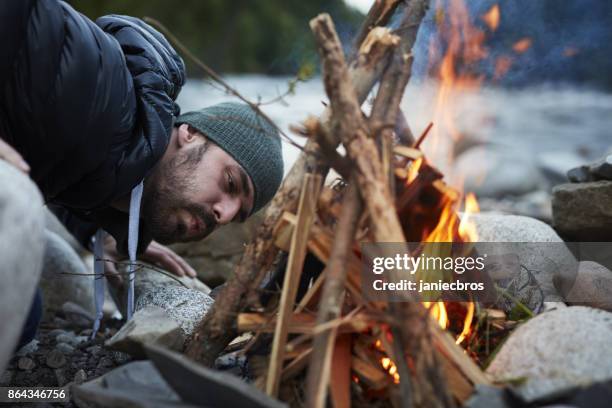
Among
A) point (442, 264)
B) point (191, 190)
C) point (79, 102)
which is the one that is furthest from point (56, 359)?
point (442, 264)

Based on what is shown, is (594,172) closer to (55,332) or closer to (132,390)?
(132,390)

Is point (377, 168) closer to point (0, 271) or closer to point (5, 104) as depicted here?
point (0, 271)

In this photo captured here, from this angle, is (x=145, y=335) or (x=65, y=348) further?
(x=65, y=348)

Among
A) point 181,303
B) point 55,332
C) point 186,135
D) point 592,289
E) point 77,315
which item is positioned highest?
point 592,289

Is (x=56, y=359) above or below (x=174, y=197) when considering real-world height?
below

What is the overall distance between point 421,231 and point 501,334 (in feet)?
1.61

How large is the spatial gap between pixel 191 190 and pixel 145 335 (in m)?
1.18

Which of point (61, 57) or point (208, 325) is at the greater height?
point (61, 57)

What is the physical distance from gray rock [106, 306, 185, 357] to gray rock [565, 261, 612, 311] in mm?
1678

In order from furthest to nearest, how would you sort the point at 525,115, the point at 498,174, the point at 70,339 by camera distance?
the point at 525,115
the point at 498,174
the point at 70,339

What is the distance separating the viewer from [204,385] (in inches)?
64.8

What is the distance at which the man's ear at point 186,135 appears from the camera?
3.37 meters

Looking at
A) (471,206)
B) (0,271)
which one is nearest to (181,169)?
(471,206)

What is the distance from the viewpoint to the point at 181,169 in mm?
3236
